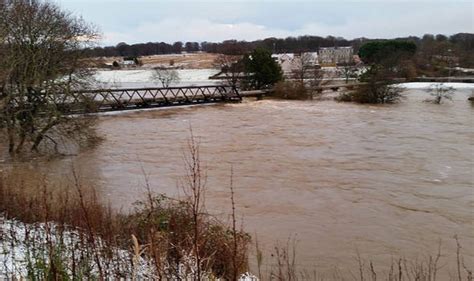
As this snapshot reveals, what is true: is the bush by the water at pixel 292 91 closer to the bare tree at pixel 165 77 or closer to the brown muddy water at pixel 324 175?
the brown muddy water at pixel 324 175

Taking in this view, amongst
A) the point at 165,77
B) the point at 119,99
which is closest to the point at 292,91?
the point at 119,99

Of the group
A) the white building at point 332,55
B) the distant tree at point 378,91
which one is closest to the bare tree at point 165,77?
the distant tree at point 378,91

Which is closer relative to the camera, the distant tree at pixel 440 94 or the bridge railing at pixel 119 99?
the bridge railing at pixel 119 99

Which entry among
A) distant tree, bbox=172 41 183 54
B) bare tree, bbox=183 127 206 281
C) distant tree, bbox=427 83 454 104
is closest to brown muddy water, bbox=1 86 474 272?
bare tree, bbox=183 127 206 281

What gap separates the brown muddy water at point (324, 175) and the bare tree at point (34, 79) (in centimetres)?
213

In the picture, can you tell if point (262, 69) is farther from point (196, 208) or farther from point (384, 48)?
point (196, 208)

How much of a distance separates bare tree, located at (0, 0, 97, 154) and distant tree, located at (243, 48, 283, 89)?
35.6m

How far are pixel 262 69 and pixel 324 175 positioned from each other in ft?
136

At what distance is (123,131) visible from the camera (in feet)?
98.8

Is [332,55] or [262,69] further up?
[332,55]

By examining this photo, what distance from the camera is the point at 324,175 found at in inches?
689

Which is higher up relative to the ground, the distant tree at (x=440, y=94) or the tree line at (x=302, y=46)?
the tree line at (x=302, y=46)

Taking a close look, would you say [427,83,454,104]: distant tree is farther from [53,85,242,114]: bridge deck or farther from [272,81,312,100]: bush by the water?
[53,85,242,114]: bridge deck

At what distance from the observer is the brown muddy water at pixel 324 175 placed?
10945mm
